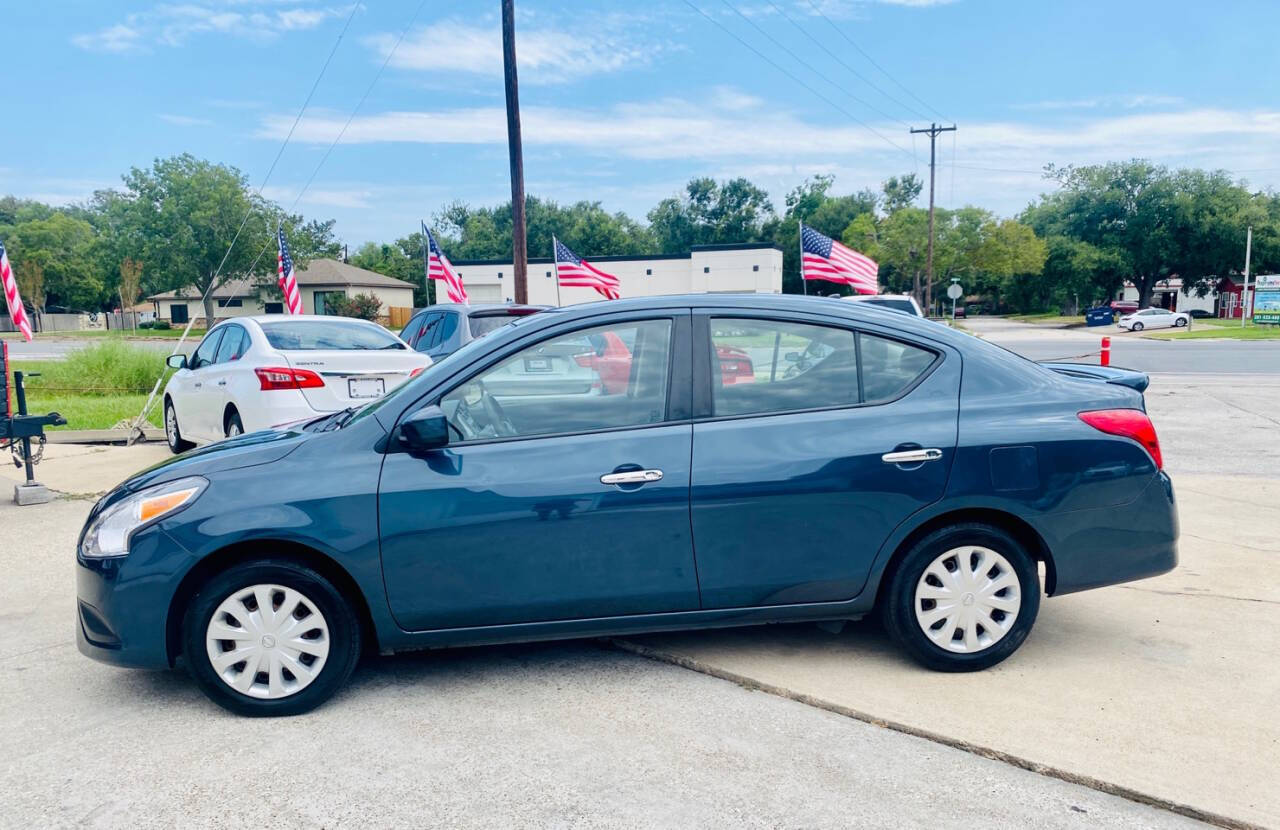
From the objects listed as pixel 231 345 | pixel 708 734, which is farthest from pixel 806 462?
pixel 231 345

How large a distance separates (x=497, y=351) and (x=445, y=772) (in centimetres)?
170

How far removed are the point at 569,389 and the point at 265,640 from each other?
1.60m

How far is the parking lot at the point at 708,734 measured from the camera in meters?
3.06

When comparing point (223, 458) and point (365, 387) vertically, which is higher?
point (223, 458)

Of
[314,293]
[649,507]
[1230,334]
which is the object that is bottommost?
[1230,334]

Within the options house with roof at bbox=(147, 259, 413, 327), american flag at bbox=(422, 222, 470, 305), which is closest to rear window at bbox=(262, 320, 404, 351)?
american flag at bbox=(422, 222, 470, 305)

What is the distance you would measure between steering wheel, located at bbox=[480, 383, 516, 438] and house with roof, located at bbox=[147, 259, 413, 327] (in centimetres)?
5603

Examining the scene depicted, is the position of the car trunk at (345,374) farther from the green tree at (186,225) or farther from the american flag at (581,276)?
the green tree at (186,225)

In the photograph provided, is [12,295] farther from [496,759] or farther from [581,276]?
[496,759]

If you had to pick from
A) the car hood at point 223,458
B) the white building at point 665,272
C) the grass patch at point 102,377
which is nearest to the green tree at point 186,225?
the white building at point 665,272

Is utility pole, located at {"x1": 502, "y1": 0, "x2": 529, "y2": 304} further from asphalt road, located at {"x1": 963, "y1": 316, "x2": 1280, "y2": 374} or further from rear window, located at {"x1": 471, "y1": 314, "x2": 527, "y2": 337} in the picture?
asphalt road, located at {"x1": 963, "y1": 316, "x2": 1280, "y2": 374}

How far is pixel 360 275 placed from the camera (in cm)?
6334

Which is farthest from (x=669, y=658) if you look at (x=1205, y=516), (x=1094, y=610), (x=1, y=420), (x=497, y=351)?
(x=1, y=420)

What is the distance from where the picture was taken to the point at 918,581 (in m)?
4.02
